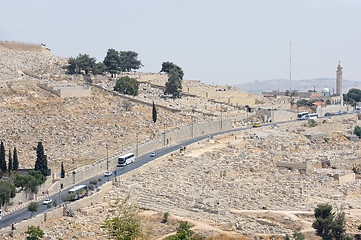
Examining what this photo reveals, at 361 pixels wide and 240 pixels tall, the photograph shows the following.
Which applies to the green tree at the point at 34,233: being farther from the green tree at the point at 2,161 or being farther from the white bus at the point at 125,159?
the white bus at the point at 125,159

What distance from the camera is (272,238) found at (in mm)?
39219

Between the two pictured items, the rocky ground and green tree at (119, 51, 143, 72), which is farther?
green tree at (119, 51, 143, 72)

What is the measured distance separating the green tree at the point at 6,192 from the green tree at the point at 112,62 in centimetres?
4873

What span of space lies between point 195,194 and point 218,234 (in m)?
7.67

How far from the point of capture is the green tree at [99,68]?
84.6 m

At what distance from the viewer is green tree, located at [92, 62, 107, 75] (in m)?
84.6

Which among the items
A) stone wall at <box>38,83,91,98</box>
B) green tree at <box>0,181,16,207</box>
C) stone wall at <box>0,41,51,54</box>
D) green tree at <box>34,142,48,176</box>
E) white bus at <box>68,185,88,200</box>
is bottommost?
white bus at <box>68,185,88,200</box>

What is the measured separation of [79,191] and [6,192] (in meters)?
5.01

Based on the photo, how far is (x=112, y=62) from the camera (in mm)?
90250

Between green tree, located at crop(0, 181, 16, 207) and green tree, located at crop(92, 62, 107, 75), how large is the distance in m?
44.0

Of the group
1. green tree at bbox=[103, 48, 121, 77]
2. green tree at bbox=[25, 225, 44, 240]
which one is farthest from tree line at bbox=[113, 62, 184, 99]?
green tree at bbox=[25, 225, 44, 240]

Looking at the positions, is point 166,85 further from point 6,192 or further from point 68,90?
point 6,192

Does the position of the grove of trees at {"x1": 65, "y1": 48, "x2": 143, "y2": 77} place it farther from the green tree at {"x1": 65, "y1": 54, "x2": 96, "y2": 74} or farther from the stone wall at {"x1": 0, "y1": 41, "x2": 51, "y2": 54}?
the stone wall at {"x1": 0, "y1": 41, "x2": 51, "y2": 54}

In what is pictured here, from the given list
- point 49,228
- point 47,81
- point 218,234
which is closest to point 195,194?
point 218,234
